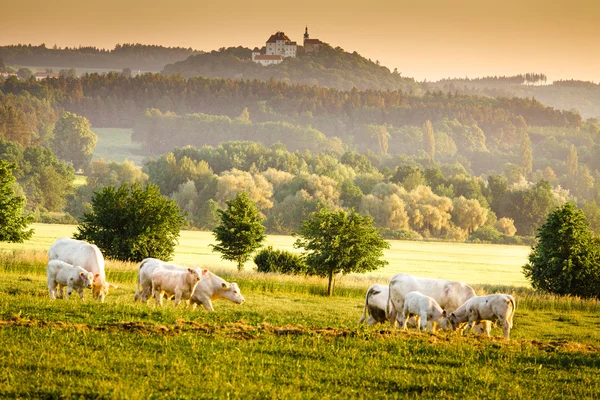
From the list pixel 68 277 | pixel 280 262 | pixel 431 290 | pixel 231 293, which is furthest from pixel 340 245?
pixel 68 277

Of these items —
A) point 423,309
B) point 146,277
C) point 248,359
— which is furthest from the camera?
point 146,277

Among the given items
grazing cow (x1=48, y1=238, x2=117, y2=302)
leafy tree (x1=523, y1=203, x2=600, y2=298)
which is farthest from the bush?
grazing cow (x1=48, y1=238, x2=117, y2=302)

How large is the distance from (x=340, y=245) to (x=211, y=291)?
2047 centimetres

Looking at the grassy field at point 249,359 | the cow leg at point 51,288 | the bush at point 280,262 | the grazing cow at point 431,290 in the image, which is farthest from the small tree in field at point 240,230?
the grassy field at point 249,359

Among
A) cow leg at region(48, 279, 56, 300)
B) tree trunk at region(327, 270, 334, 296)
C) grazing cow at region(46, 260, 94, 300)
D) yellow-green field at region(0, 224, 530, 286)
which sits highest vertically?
grazing cow at region(46, 260, 94, 300)

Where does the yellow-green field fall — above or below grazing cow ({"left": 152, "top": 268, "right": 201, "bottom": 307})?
below

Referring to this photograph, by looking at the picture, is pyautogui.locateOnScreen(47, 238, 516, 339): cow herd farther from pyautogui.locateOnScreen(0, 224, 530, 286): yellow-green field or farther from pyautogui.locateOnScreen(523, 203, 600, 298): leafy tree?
pyautogui.locateOnScreen(0, 224, 530, 286): yellow-green field

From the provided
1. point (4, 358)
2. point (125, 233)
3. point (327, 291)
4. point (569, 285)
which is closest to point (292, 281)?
point (327, 291)

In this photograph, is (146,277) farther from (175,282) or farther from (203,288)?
(203,288)

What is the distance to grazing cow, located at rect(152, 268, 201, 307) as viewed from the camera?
26103 millimetres

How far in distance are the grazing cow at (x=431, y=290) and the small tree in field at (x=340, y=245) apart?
17.8 meters

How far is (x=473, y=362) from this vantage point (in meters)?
18.1

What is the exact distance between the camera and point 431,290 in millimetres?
27719

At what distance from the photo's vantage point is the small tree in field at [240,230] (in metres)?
53.4
